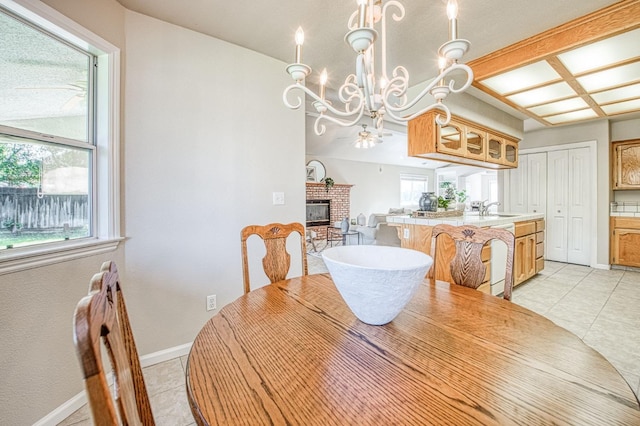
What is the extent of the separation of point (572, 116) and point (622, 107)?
1.49 feet

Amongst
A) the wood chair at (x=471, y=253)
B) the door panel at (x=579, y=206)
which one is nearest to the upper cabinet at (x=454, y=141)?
the wood chair at (x=471, y=253)

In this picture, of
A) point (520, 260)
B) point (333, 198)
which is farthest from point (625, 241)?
point (333, 198)

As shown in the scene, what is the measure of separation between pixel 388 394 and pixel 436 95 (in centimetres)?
143

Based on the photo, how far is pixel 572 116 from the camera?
370 cm

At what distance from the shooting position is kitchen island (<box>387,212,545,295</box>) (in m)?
2.65

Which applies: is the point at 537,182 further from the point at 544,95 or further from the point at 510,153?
the point at 544,95

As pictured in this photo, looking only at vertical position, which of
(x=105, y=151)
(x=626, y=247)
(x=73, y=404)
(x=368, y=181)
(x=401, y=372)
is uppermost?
(x=368, y=181)

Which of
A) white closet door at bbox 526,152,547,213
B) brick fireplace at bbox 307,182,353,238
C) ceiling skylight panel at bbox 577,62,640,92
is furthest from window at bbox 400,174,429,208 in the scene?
ceiling skylight panel at bbox 577,62,640,92

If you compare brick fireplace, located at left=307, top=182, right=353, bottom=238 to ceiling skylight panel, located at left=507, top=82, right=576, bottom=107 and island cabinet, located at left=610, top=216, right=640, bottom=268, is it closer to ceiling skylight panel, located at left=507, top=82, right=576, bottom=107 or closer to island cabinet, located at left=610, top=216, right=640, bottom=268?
ceiling skylight panel, located at left=507, top=82, right=576, bottom=107

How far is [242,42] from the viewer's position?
2.17m

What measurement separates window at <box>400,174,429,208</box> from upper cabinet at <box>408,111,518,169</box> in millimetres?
6136

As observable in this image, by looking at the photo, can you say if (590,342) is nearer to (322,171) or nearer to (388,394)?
(388,394)

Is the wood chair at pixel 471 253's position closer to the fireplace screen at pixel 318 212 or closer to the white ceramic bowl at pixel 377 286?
the white ceramic bowl at pixel 377 286

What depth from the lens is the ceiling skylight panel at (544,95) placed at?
275cm
